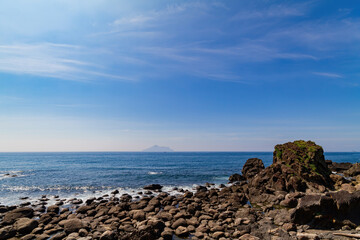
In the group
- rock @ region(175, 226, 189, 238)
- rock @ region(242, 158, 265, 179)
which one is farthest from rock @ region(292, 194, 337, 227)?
rock @ region(242, 158, 265, 179)

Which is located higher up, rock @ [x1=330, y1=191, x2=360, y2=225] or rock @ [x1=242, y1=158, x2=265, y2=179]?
rock @ [x1=330, y1=191, x2=360, y2=225]

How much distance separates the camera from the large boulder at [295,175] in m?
29.0

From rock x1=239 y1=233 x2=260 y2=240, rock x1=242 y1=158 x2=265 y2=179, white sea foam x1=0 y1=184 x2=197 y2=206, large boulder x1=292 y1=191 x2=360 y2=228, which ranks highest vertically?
large boulder x1=292 y1=191 x2=360 y2=228

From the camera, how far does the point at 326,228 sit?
16188mm

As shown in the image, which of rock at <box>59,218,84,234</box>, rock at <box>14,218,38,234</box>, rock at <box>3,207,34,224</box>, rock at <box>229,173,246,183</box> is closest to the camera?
rock at <box>59,218,84,234</box>

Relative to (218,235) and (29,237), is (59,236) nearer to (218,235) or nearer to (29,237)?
(29,237)

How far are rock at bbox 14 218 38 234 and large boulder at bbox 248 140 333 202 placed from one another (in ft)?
86.1

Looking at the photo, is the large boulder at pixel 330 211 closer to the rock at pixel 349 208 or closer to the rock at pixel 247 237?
the rock at pixel 349 208

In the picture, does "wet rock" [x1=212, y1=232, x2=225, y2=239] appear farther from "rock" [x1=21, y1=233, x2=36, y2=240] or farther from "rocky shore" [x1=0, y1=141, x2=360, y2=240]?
"rock" [x1=21, y1=233, x2=36, y2=240]

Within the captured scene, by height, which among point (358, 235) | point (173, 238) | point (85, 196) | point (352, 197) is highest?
point (352, 197)

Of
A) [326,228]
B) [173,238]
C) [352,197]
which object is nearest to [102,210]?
[173,238]

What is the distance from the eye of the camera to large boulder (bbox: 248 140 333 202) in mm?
29002

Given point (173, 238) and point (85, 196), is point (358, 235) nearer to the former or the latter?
point (173, 238)

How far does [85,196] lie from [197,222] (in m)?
22.9
